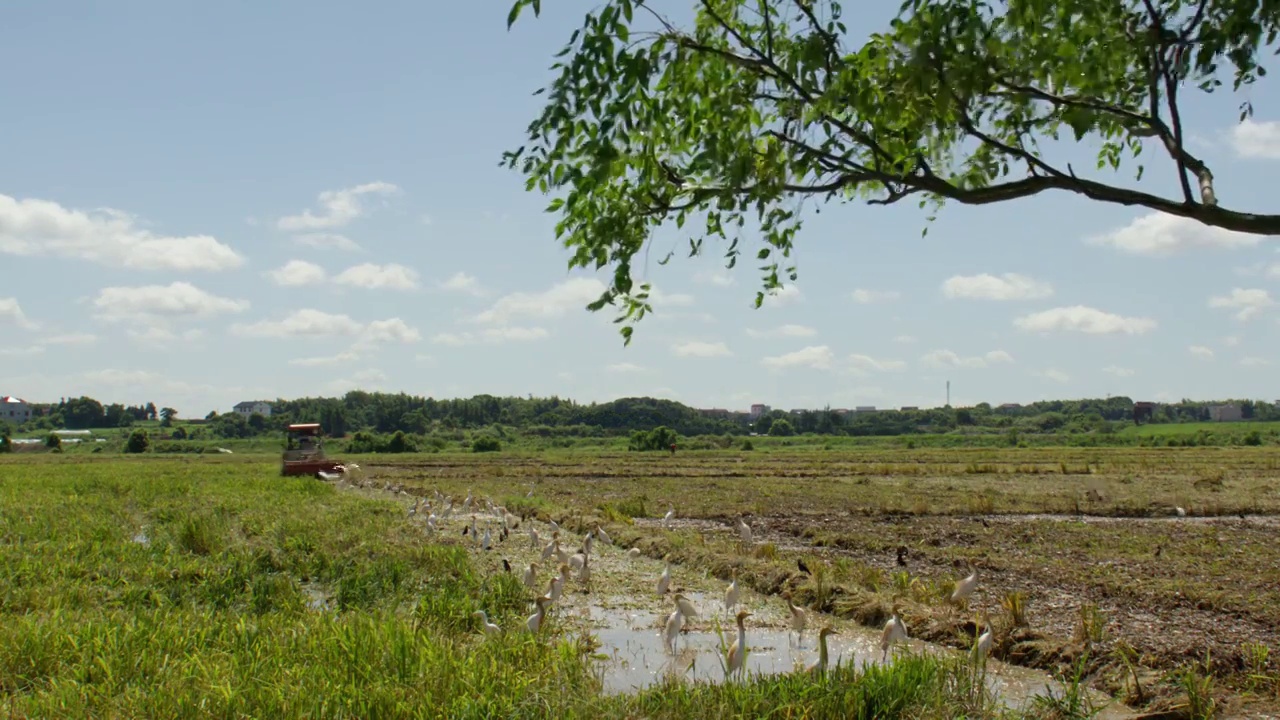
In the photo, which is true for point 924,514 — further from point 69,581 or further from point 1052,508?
point 69,581

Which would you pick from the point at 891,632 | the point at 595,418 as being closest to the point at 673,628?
the point at 891,632

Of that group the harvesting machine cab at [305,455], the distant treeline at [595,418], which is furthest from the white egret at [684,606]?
the distant treeline at [595,418]

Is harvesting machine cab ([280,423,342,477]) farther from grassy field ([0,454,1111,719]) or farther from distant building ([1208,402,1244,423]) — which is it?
distant building ([1208,402,1244,423])

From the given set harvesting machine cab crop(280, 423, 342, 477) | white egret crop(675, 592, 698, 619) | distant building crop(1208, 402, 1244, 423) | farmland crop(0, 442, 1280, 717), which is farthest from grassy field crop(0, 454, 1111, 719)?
distant building crop(1208, 402, 1244, 423)

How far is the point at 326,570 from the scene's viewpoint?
1171 cm

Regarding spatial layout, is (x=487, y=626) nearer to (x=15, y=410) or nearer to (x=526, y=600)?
(x=526, y=600)

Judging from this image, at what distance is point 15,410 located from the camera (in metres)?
167

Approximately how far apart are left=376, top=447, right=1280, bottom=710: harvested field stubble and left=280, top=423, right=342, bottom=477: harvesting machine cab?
20.5 feet

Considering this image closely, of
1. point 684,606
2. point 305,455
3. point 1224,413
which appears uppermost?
point 1224,413

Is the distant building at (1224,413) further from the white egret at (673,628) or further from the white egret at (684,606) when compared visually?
the white egret at (673,628)

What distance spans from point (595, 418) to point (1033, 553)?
117726 mm

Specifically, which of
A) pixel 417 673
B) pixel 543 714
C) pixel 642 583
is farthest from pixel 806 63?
pixel 642 583

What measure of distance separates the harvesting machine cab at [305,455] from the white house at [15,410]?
507ft

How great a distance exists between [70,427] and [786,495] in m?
139
